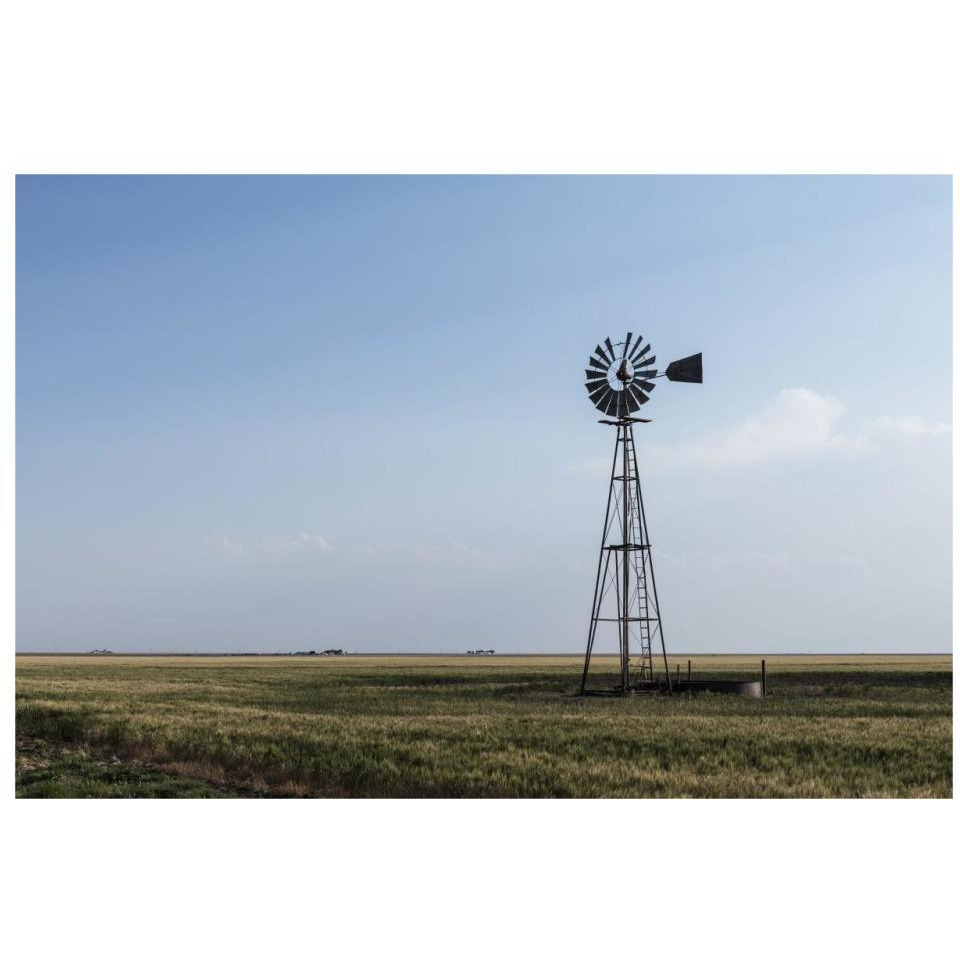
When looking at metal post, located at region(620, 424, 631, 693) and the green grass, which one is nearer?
the green grass

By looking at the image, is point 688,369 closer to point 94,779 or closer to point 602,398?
point 602,398

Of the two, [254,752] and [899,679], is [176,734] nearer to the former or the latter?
[254,752]

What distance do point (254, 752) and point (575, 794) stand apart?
29.8 ft

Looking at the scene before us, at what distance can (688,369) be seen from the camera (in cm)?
4744

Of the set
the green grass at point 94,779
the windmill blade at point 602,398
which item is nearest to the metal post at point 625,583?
the windmill blade at point 602,398

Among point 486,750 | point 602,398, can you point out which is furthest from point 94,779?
point 602,398

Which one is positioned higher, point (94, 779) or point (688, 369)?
point (688, 369)

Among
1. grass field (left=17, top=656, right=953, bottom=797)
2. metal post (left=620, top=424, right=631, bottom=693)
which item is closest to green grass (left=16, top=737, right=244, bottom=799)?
grass field (left=17, top=656, right=953, bottom=797)

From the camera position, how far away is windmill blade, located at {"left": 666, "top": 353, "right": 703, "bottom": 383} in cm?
4722

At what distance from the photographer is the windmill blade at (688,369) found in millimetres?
47219

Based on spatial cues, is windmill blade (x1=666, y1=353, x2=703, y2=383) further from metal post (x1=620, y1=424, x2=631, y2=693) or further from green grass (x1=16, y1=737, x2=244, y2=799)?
green grass (x1=16, y1=737, x2=244, y2=799)

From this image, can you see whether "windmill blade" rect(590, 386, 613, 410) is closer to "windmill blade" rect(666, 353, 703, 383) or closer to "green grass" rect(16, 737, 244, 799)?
"windmill blade" rect(666, 353, 703, 383)

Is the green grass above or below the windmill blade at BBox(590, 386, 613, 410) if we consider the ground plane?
below

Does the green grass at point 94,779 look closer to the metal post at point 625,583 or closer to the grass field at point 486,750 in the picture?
the grass field at point 486,750
